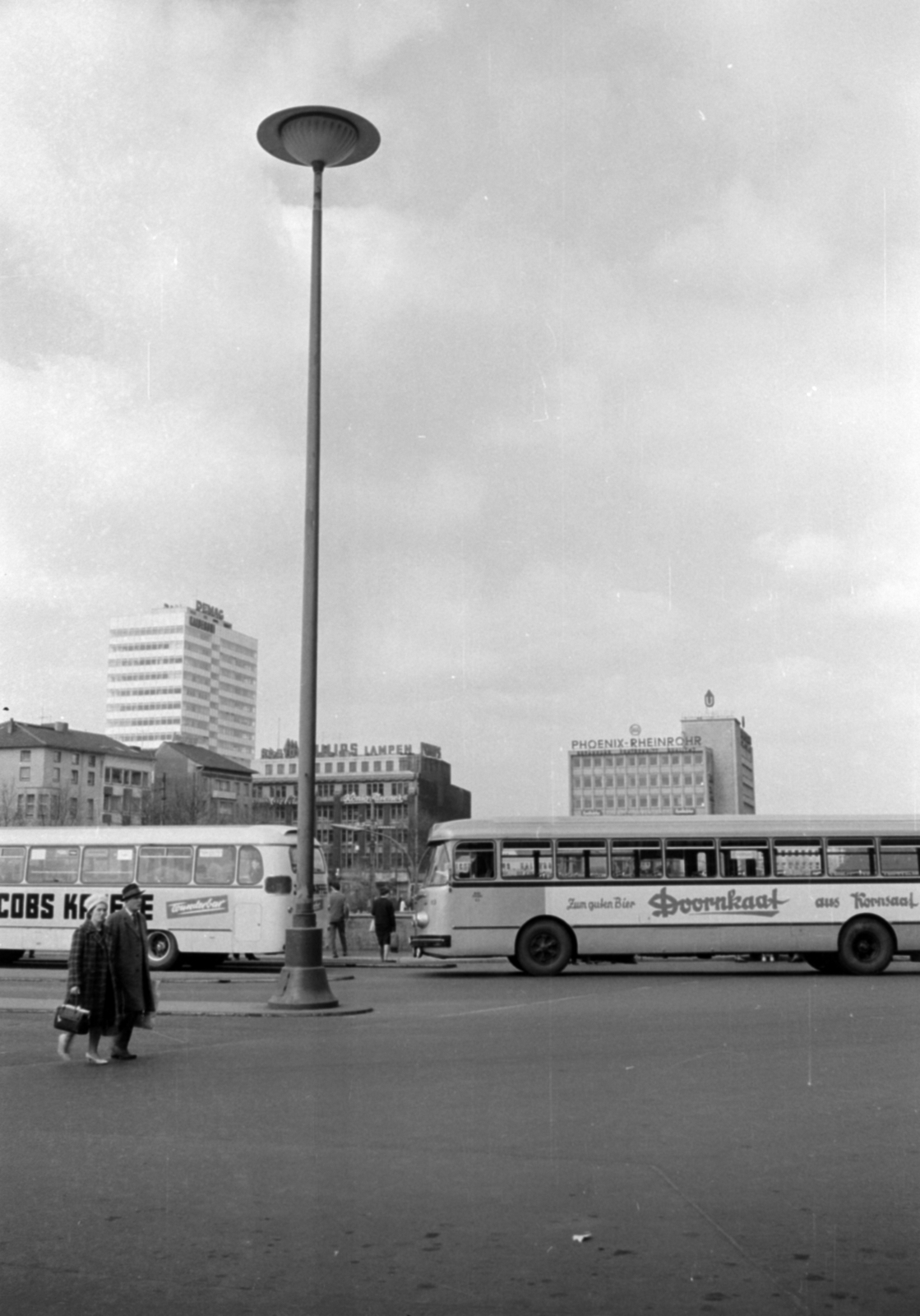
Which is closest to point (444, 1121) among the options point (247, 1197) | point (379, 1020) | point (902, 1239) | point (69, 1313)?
point (247, 1197)

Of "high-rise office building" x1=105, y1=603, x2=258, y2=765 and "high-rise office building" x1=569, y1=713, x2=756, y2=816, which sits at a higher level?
"high-rise office building" x1=105, y1=603, x2=258, y2=765

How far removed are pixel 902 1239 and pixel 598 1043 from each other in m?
7.25

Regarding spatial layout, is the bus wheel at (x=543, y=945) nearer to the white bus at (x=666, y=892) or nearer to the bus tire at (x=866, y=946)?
the white bus at (x=666, y=892)

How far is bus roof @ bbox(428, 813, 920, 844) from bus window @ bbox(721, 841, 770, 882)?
7.0 inches

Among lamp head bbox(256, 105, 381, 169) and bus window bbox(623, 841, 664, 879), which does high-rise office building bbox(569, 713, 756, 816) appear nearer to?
bus window bbox(623, 841, 664, 879)

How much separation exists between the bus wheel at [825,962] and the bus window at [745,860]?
2.02 meters

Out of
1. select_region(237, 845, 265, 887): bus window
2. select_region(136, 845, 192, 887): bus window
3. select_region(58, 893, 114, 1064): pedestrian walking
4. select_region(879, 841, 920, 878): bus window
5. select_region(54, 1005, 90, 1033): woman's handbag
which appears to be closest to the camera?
select_region(54, 1005, 90, 1033): woman's handbag

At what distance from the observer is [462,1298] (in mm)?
4805

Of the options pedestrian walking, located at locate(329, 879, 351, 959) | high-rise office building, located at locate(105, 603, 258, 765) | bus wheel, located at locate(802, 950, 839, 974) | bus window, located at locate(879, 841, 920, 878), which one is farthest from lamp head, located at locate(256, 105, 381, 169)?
high-rise office building, located at locate(105, 603, 258, 765)

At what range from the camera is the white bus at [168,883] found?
27.0 meters

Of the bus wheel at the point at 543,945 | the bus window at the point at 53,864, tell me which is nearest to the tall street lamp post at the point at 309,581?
the bus wheel at the point at 543,945

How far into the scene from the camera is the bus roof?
2425cm

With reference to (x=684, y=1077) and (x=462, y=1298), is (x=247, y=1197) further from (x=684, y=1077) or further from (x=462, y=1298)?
(x=684, y=1077)

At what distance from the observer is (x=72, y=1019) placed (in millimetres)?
11383
